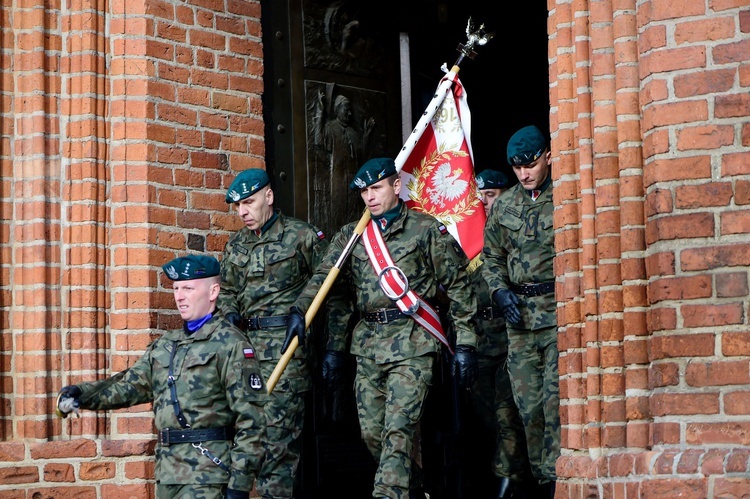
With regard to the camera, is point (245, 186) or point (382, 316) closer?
point (382, 316)

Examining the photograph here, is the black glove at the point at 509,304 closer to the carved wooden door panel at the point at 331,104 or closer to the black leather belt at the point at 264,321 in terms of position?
the black leather belt at the point at 264,321

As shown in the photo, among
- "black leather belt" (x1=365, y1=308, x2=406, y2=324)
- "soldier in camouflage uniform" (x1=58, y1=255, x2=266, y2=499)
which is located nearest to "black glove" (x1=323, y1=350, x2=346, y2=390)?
"black leather belt" (x1=365, y1=308, x2=406, y2=324)

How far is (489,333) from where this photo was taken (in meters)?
8.98

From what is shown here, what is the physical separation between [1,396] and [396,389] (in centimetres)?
230

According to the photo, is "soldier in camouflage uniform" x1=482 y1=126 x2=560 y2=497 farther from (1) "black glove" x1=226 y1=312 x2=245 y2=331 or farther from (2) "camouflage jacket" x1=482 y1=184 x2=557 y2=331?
(1) "black glove" x1=226 y1=312 x2=245 y2=331

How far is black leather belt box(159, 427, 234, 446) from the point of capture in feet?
21.4

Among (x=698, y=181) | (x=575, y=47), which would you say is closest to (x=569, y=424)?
(x=698, y=181)

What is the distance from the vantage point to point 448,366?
31.2ft

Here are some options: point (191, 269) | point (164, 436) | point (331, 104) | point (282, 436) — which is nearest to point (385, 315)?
point (282, 436)

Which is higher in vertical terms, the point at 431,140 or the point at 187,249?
the point at 431,140

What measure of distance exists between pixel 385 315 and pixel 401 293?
0.16m

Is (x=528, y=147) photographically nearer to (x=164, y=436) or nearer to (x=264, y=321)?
(x=264, y=321)

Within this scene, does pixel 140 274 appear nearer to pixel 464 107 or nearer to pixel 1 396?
pixel 1 396

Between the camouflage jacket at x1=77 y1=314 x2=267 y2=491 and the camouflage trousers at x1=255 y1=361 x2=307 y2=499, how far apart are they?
1.43 metres
